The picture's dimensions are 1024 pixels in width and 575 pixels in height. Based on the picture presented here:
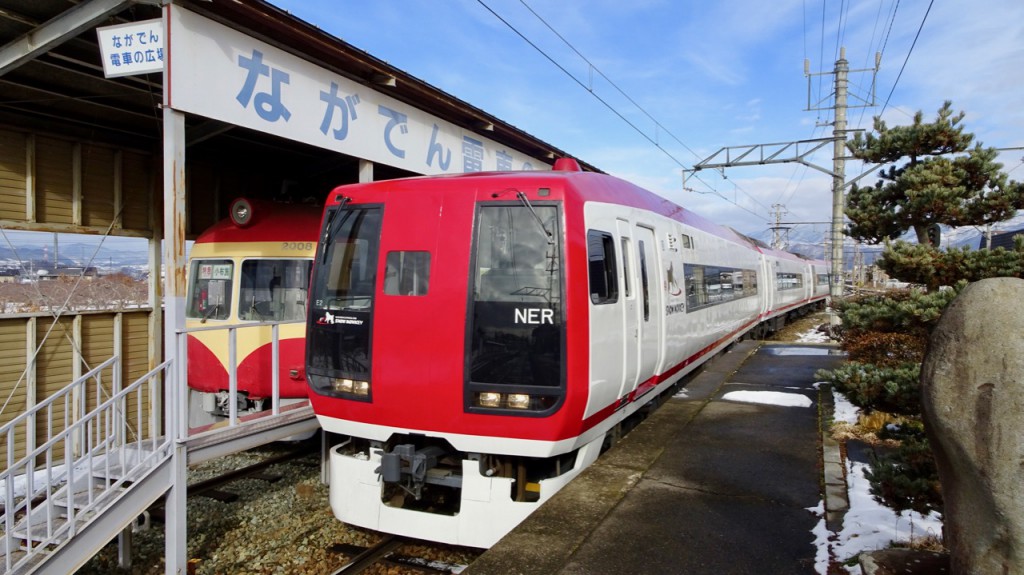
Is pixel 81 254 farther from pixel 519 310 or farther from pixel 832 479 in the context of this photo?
pixel 832 479

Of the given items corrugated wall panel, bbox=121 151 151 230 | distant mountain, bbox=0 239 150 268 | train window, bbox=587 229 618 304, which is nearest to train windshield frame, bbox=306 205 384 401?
train window, bbox=587 229 618 304

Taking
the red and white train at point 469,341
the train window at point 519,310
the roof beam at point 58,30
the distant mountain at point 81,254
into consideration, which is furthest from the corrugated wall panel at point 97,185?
the train window at point 519,310

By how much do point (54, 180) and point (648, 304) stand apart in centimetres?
771

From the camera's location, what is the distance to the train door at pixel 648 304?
18.7 feet

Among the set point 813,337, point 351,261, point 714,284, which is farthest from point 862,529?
point 813,337

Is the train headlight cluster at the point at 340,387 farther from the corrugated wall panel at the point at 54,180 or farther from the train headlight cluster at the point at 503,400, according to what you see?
the corrugated wall panel at the point at 54,180

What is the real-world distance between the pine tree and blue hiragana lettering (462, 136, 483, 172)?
5.23m

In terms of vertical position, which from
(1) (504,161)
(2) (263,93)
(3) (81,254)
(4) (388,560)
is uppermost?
(1) (504,161)

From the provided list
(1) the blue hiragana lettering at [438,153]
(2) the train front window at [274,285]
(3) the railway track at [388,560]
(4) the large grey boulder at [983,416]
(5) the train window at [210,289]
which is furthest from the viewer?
(1) the blue hiragana lettering at [438,153]

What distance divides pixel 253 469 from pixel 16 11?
5170 millimetres

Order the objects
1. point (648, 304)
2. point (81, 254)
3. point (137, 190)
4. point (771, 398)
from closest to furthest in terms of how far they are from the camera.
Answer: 1. point (648, 304)
2. point (771, 398)
3. point (81, 254)
4. point (137, 190)

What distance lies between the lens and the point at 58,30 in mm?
5586

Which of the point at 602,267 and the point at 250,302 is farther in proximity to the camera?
the point at 250,302

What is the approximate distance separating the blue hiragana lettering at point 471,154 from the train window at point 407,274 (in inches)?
181
